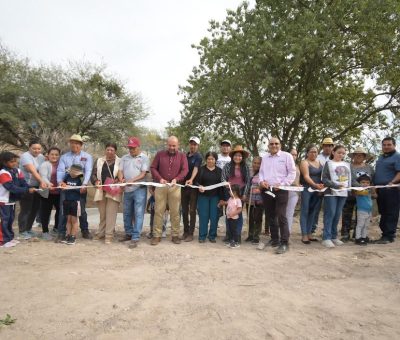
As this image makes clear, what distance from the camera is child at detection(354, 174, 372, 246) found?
618 cm

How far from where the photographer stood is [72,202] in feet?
19.6

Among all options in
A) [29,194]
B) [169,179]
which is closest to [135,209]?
[169,179]

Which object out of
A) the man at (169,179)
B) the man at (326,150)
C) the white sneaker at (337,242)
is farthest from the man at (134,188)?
the white sneaker at (337,242)

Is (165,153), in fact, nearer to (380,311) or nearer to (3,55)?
(380,311)

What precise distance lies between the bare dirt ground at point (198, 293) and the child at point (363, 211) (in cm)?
53

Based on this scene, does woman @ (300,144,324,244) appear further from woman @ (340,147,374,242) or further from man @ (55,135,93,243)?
man @ (55,135,93,243)

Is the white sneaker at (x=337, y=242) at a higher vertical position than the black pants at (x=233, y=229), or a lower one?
lower

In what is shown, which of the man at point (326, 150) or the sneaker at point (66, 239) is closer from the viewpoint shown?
the sneaker at point (66, 239)

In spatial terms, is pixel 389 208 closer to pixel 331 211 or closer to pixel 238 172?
pixel 331 211

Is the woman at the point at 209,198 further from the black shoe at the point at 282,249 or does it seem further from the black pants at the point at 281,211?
the black shoe at the point at 282,249

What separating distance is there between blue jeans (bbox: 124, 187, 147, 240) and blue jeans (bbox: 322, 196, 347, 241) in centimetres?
344

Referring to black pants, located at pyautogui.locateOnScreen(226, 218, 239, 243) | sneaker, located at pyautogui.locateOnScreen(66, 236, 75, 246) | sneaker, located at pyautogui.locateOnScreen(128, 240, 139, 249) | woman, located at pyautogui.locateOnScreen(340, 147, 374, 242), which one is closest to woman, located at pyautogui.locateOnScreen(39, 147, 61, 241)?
sneaker, located at pyautogui.locateOnScreen(66, 236, 75, 246)

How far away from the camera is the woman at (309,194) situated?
6.25 meters

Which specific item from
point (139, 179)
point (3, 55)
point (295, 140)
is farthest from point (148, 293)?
point (3, 55)
